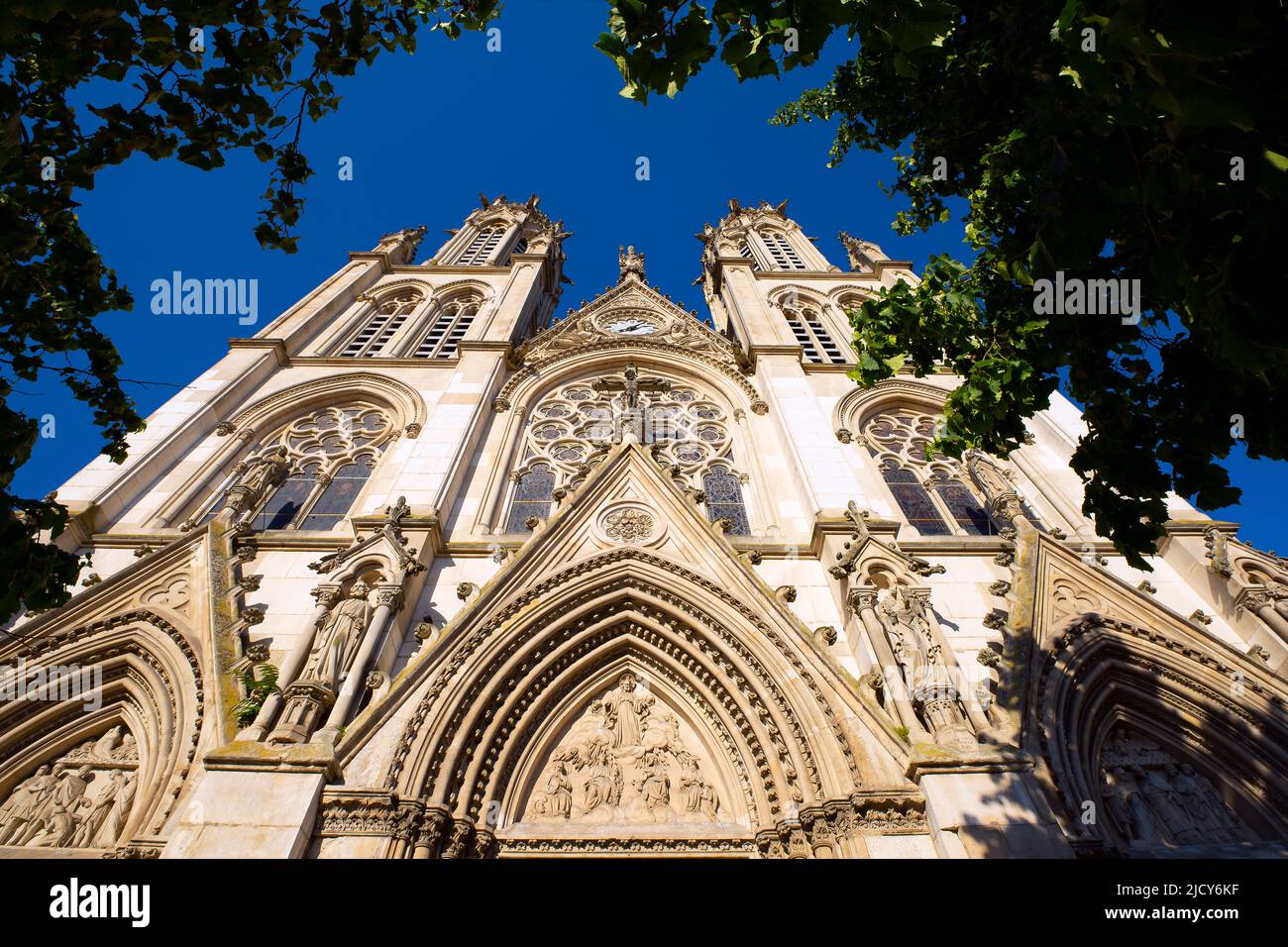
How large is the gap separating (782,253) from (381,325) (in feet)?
57.5

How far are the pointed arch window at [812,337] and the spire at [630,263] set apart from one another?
7.29 meters

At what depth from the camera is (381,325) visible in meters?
19.4

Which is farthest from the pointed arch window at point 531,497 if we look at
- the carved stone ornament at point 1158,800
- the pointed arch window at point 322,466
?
the carved stone ornament at point 1158,800

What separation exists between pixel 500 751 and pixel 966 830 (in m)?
4.92

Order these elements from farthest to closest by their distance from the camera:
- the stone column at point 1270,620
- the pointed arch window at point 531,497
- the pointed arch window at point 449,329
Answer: the pointed arch window at point 449,329
the pointed arch window at point 531,497
the stone column at point 1270,620

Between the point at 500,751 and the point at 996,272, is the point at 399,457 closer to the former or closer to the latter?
the point at 500,751

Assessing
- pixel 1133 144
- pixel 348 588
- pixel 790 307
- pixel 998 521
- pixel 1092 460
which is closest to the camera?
pixel 1133 144

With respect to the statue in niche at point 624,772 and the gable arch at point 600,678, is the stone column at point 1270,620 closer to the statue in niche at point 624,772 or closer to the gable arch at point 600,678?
the gable arch at point 600,678

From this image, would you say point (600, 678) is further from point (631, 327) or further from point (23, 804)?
point (631, 327)

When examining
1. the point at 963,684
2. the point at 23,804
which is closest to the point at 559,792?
the point at 963,684

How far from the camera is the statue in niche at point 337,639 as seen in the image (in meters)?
6.68
